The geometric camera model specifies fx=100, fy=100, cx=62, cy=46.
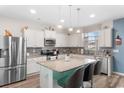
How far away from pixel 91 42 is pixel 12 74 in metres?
4.11

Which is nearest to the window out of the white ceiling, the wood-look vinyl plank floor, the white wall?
the white ceiling

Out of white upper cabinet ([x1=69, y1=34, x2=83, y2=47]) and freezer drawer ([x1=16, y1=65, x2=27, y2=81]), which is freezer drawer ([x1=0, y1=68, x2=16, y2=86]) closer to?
freezer drawer ([x1=16, y1=65, x2=27, y2=81])

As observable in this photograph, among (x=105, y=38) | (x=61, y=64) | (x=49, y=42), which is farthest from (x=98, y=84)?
(x=49, y=42)

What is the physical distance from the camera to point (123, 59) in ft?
14.5

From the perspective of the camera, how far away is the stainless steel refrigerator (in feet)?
10.9

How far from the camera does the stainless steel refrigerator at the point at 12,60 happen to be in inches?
131

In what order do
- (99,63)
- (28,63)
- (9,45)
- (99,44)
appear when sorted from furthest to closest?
(99,44)
(28,63)
(9,45)
(99,63)

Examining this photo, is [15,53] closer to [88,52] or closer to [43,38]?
[43,38]

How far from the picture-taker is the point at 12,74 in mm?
3502

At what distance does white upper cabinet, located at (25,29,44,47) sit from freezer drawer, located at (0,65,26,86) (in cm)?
120

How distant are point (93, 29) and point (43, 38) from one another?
9.51 ft
